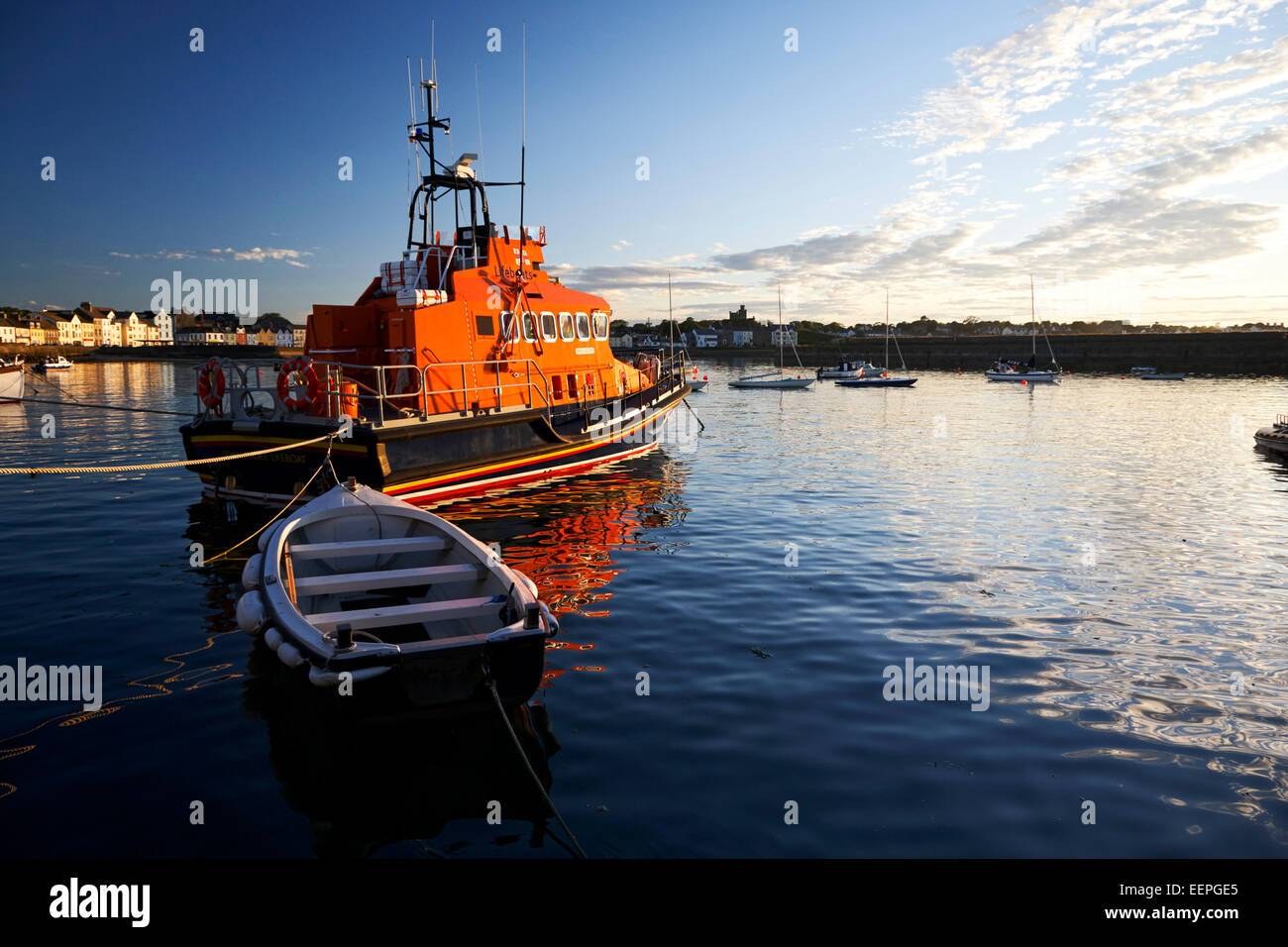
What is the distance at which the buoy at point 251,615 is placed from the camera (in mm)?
5988

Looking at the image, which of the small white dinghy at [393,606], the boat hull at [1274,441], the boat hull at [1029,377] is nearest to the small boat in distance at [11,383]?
the small white dinghy at [393,606]

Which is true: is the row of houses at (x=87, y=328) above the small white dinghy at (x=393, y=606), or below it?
above

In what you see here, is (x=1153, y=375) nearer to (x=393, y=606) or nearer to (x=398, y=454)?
(x=398, y=454)

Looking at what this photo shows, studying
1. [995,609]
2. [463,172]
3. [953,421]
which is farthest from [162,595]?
[953,421]

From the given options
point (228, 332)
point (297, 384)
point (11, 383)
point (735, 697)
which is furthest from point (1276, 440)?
point (228, 332)

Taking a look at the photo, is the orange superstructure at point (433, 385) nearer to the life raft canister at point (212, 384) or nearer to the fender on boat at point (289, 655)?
the life raft canister at point (212, 384)

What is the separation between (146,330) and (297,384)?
181696 millimetres

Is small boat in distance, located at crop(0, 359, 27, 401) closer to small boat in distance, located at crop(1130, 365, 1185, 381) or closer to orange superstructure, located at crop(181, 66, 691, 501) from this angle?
orange superstructure, located at crop(181, 66, 691, 501)

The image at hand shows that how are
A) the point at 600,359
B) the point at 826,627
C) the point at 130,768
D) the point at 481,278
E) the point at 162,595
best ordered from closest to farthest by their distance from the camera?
the point at 130,768 → the point at 826,627 → the point at 162,595 → the point at 481,278 → the point at 600,359

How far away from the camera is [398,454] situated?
13.5 meters

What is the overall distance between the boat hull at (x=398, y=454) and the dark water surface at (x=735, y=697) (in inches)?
32.0

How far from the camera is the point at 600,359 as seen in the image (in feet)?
67.4
